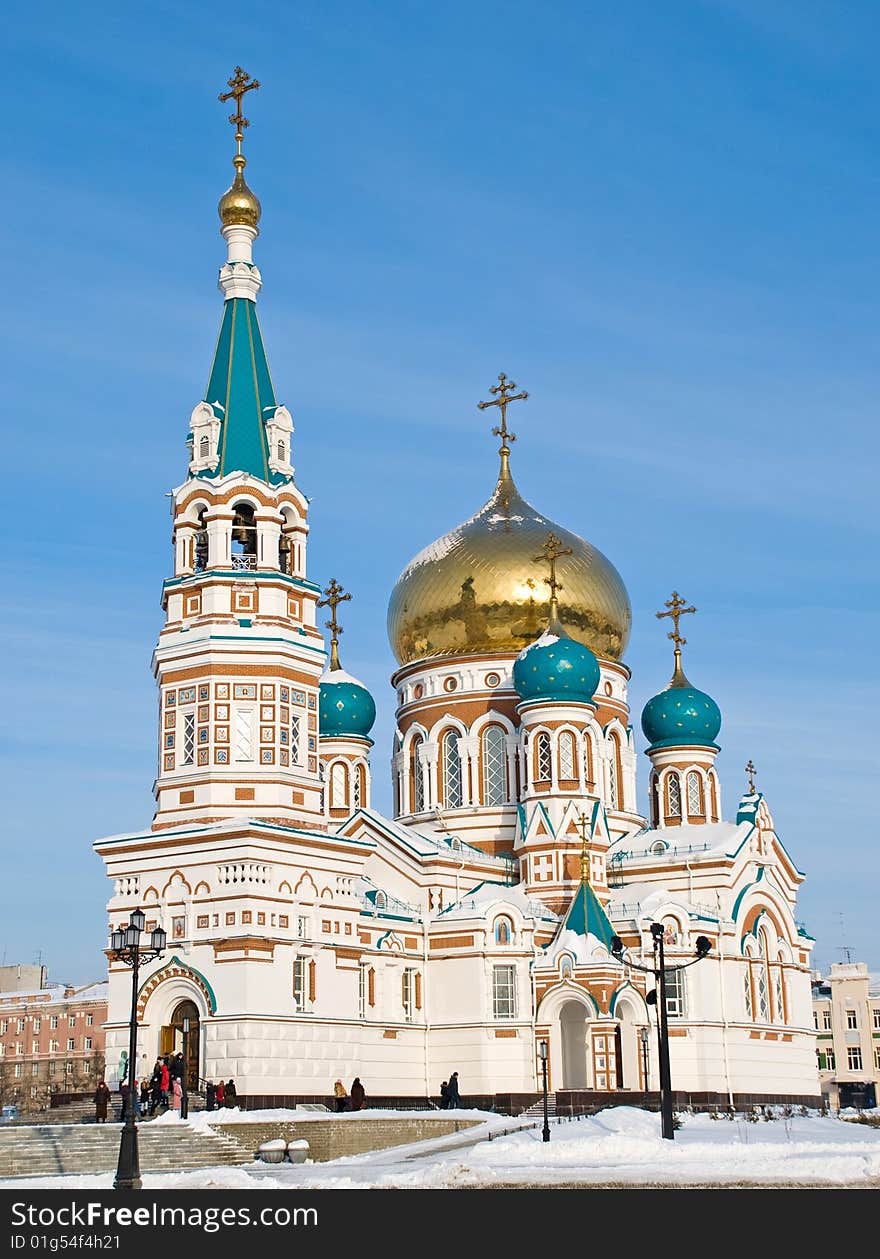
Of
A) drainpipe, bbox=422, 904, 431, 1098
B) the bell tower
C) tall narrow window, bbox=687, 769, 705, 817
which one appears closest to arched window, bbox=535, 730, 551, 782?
drainpipe, bbox=422, 904, 431, 1098

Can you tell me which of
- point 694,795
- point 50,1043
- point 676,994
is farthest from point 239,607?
point 50,1043

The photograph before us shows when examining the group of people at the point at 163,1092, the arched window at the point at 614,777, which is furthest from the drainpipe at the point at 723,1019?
the group of people at the point at 163,1092

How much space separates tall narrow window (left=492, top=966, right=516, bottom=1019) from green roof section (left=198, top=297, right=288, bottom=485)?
11.8 metres

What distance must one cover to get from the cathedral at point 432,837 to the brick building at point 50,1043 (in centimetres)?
2575

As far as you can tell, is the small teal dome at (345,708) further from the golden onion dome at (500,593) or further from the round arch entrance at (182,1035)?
the round arch entrance at (182,1035)

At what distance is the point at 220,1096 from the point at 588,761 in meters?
14.1

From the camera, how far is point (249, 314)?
116ft

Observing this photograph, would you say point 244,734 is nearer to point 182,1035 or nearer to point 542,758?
point 182,1035

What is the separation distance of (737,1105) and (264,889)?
13.2 m

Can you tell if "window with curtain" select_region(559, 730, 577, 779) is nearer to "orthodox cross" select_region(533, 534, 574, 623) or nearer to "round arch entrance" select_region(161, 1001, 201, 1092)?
"orthodox cross" select_region(533, 534, 574, 623)

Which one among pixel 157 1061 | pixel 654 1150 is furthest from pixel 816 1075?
pixel 654 1150

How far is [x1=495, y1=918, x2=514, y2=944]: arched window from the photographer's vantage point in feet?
119

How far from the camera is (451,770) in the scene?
4275 cm

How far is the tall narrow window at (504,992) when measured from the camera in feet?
118
